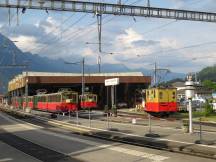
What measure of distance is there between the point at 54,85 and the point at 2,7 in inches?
2823

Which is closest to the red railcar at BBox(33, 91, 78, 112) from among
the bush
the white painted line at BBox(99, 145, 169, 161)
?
the bush

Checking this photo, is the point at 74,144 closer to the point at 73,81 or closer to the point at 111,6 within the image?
the point at 111,6

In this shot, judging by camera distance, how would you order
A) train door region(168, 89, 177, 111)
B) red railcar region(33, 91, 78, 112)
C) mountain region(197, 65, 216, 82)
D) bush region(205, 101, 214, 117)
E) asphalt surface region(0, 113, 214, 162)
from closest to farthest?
A: asphalt surface region(0, 113, 214, 162) < bush region(205, 101, 214, 117) < train door region(168, 89, 177, 111) < red railcar region(33, 91, 78, 112) < mountain region(197, 65, 216, 82)

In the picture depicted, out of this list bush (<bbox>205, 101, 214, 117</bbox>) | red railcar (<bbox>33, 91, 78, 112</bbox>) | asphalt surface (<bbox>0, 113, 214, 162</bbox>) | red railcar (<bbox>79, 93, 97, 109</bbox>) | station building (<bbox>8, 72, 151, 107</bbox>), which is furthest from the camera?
station building (<bbox>8, 72, 151, 107</bbox>)

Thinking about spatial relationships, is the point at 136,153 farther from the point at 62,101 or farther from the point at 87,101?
the point at 87,101

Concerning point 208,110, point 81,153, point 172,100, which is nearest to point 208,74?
point 172,100

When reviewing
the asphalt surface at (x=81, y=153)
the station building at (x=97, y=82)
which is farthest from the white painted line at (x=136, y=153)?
the station building at (x=97, y=82)

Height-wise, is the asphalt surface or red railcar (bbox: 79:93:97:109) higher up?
red railcar (bbox: 79:93:97:109)

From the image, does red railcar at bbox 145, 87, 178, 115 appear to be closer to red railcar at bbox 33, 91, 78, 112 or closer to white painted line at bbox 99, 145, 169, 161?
red railcar at bbox 33, 91, 78, 112

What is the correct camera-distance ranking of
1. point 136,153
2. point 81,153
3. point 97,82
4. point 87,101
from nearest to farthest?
point 136,153 < point 81,153 < point 87,101 < point 97,82

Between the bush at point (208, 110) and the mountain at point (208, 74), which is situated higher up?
A: the mountain at point (208, 74)

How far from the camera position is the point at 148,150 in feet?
66.6

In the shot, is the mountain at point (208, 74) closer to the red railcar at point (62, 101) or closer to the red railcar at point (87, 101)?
the red railcar at point (87, 101)

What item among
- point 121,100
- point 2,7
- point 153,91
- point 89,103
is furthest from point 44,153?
point 121,100
